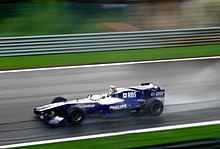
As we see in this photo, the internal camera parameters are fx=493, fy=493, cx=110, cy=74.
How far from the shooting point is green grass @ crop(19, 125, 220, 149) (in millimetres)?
8141

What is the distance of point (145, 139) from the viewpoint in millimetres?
8508

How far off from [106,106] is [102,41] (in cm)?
685

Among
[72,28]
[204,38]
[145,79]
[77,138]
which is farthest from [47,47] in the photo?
[77,138]

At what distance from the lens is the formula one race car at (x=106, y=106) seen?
9172 millimetres

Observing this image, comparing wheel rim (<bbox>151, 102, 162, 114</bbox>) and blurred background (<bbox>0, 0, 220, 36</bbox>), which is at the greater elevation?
A: blurred background (<bbox>0, 0, 220, 36</bbox>)

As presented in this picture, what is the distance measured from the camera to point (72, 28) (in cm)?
1769

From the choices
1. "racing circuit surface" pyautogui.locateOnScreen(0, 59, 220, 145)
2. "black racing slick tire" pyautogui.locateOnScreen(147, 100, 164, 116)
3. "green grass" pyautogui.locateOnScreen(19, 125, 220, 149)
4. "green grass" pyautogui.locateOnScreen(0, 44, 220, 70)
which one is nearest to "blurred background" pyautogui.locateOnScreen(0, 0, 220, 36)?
"green grass" pyautogui.locateOnScreen(0, 44, 220, 70)

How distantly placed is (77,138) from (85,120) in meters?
0.76

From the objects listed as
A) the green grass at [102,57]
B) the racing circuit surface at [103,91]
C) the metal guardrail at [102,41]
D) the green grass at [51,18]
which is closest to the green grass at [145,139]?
the racing circuit surface at [103,91]

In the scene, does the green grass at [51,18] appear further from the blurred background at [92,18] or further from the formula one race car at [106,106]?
the formula one race car at [106,106]

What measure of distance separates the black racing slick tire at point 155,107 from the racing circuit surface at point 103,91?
0.38 ft

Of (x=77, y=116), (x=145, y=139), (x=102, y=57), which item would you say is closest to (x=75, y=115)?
(x=77, y=116)

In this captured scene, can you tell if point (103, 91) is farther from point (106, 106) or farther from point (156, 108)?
point (106, 106)

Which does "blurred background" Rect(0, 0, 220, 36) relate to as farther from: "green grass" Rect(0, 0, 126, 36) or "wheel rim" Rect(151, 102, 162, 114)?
"wheel rim" Rect(151, 102, 162, 114)
